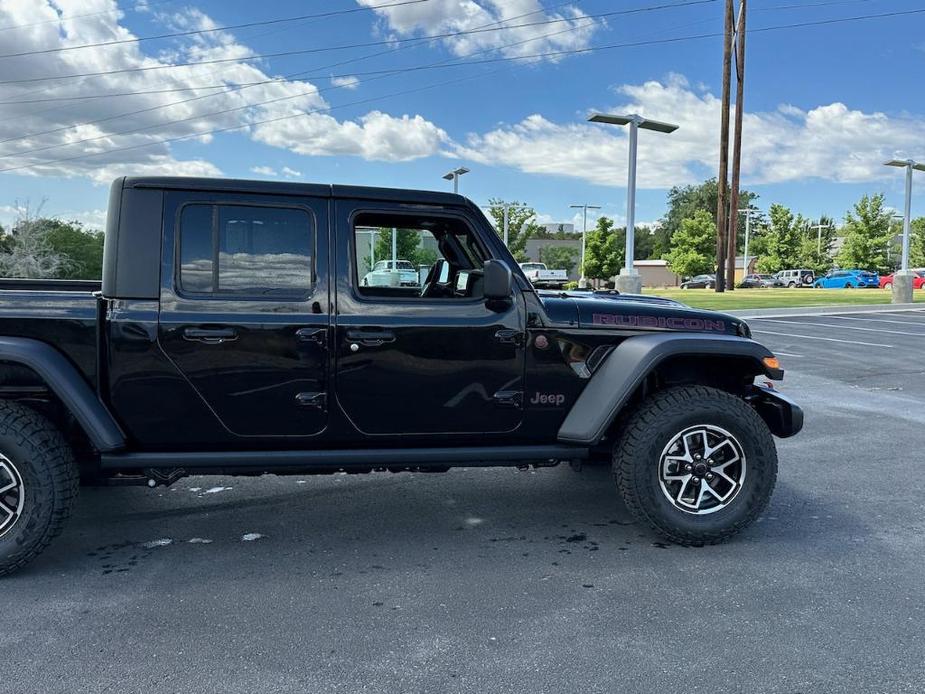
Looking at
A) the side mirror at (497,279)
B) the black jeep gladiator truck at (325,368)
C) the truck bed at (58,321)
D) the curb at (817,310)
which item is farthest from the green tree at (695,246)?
the truck bed at (58,321)

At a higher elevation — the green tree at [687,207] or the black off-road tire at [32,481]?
the green tree at [687,207]

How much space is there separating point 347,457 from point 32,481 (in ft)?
4.66

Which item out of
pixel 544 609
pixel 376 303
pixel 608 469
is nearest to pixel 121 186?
pixel 376 303

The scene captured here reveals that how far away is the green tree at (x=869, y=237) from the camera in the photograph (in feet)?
182

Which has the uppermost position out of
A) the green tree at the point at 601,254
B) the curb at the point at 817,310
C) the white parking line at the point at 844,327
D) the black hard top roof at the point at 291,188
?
the green tree at the point at 601,254

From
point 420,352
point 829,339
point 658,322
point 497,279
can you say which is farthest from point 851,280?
point 420,352

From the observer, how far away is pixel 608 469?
5.18m

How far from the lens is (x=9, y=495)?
3.44m

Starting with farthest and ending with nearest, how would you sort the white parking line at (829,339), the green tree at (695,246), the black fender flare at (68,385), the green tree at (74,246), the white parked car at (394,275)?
the green tree at (695,246), the green tree at (74,246), the white parking line at (829,339), the white parked car at (394,275), the black fender flare at (68,385)

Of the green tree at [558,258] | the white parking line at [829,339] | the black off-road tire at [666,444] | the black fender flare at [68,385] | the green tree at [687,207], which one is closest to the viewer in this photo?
the black fender flare at [68,385]

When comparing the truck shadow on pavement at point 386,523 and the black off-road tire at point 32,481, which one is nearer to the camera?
the black off-road tire at point 32,481

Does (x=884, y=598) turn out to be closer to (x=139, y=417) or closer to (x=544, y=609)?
(x=544, y=609)

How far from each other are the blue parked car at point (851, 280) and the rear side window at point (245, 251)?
181 ft

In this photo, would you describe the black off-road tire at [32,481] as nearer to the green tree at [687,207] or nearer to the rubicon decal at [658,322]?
the rubicon decal at [658,322]
